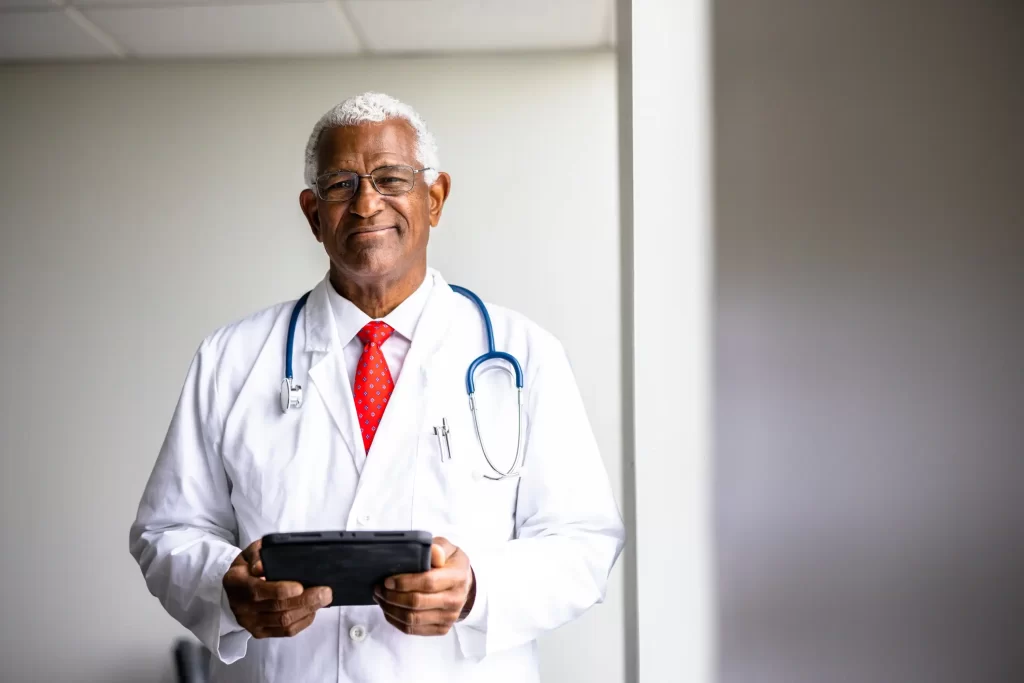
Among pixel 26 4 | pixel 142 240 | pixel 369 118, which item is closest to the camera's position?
pixel 369 118

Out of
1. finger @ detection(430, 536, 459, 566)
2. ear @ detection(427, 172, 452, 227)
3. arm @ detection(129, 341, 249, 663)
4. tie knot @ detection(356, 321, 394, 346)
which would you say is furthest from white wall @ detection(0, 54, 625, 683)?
finger @ detection(430, 536, 459, 566)

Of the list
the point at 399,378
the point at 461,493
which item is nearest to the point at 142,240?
the point at 399,378

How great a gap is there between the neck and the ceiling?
39.8 inches

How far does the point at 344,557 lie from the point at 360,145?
61 centimetres

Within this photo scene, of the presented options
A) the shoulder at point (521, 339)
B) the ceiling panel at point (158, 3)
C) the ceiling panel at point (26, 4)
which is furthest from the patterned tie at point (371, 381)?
the ceiling panel at point (26, 4)

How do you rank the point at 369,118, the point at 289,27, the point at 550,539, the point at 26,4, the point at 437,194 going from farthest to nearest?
the point at 289,27, the point at 26,4, the point at 437,194, the point at 369,118, the point at 550,539

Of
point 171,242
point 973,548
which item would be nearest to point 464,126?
point 171,242

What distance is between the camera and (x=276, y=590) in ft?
3.22

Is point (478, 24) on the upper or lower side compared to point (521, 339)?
upper

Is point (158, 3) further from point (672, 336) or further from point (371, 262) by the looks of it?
point (672, 336)

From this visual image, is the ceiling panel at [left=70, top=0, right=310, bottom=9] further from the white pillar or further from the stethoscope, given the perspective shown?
the white pillar

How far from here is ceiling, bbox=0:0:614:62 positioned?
2.07 m

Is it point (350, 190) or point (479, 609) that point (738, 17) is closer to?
point (350, 190)

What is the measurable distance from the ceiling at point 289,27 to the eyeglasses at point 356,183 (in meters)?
0.96
